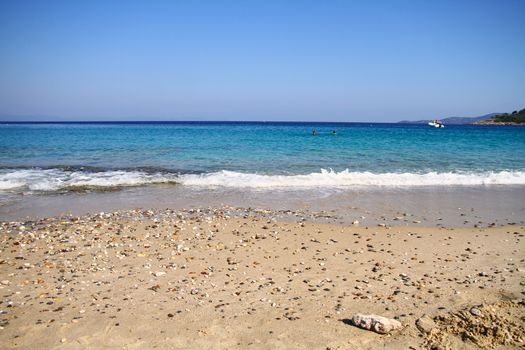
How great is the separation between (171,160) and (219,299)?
20.2 meters

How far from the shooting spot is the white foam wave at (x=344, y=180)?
1659cm

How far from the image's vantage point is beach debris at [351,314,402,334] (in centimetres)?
470

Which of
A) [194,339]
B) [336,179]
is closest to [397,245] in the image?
[194,339]

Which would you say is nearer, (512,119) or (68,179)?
(68,179)

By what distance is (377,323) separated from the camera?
15.6 ft

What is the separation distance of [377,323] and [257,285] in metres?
2.10

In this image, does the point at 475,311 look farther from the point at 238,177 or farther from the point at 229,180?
the point at 238,177

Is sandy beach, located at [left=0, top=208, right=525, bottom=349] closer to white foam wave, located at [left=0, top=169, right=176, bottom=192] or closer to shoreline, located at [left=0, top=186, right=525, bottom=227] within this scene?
shoreline, located at [left=0, top=186, right=525, bottom=227]

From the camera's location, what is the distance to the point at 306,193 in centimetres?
1462

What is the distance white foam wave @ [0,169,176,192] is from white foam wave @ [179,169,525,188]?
1.81m

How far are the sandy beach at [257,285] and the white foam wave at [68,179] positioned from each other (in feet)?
21.9

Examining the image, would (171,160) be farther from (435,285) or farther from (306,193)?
(435,285)

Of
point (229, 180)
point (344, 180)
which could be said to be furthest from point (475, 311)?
point (229, 180)

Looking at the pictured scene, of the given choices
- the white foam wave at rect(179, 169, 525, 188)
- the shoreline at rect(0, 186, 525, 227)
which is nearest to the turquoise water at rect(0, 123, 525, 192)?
the white foam wave at rect(179, 169, 525, 188)
